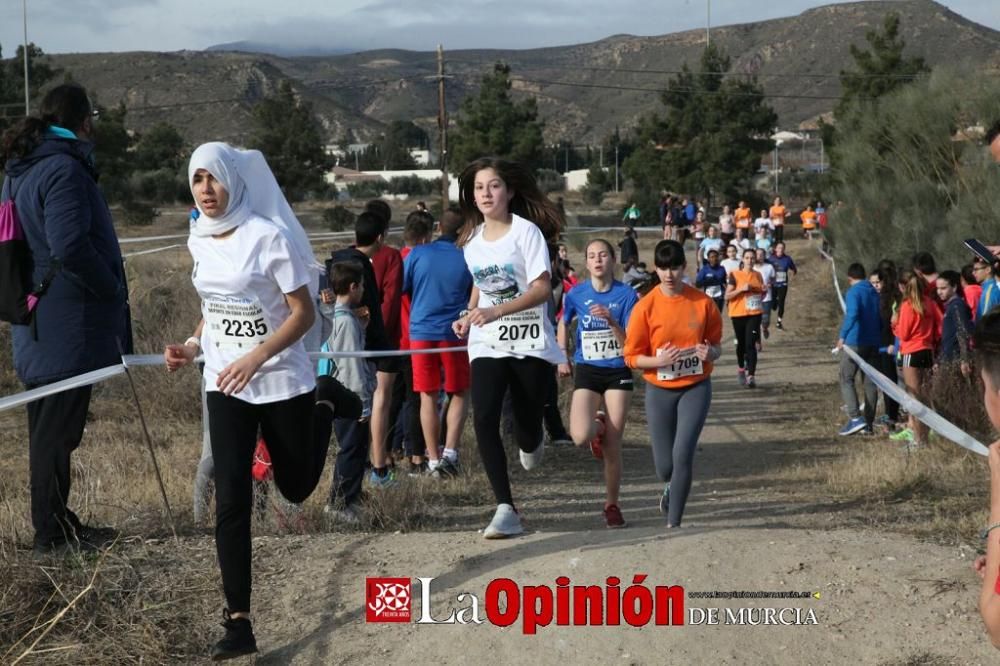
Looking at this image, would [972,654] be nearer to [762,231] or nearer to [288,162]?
[762,231]

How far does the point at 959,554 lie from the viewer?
248 inches

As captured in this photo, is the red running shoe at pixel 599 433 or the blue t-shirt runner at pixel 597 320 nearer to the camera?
the red running shoe at pixel 599 433

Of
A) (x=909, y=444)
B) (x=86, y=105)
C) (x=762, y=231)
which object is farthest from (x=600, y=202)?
(x=86, y=105)

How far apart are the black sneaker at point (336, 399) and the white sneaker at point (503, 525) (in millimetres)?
893

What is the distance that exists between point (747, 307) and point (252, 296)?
39.3 feet

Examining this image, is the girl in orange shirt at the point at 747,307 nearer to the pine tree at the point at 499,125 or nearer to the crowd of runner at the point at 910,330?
the crowd of runner at the point at 910,330

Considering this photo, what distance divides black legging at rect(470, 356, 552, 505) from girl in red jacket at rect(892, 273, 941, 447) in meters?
6.13

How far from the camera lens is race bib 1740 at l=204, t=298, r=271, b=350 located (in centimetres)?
533

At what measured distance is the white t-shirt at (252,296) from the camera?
5285 millimetres

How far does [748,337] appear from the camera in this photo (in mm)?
16766

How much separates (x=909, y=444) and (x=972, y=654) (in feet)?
21.4

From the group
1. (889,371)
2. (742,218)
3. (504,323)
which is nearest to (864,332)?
(889,371)

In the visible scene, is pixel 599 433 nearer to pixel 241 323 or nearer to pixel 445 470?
pixel 445 470

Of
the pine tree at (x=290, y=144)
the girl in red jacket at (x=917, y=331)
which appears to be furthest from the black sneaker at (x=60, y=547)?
the pine tree at (x=290, y=144)
